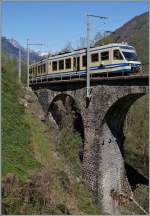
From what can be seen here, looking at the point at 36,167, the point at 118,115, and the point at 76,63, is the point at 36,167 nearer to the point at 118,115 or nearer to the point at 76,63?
the point at 118,115

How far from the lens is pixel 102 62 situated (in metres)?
20.1

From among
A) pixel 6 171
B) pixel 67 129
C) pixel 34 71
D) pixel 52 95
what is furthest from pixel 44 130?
pixel 34 71

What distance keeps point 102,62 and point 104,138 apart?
13.1 ft

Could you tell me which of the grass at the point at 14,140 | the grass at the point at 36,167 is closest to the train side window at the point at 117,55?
the grass at the point at 36,167

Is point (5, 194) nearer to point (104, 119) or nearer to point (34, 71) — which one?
point (104, 119)

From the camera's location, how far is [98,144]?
19.7m

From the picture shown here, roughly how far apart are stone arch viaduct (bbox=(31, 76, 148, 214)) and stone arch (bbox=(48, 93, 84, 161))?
1283mm

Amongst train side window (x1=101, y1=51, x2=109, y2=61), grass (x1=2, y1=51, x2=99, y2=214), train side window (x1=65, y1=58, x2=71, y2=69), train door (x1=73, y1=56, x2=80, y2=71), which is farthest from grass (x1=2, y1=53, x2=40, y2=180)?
train side window (x1=101, y1=51, x2=109, y2=61)

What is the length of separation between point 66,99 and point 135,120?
11.2 meters

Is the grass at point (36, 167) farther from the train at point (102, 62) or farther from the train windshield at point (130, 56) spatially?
the train windshield at point (130, 56)

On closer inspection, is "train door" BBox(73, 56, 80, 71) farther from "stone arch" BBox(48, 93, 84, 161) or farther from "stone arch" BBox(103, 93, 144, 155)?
"stone arch" BBox(103, 93, 144, 155)

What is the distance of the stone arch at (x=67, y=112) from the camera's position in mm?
23906

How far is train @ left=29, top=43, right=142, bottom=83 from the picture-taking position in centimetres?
1908

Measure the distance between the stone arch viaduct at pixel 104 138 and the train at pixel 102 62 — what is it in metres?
0.83
